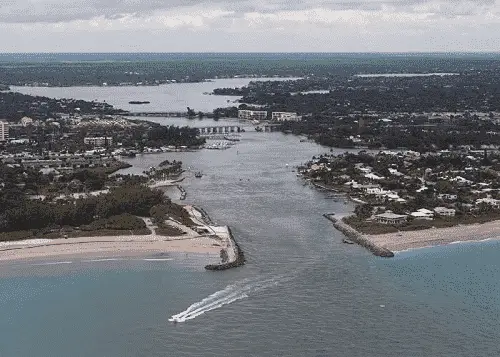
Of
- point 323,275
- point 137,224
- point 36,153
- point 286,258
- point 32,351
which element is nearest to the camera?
point 32,351

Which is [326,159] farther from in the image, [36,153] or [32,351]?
[32,351]

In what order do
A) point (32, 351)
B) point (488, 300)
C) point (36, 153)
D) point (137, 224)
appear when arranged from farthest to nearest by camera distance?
point (36, 153) → point (137, 224) → point (488, 300) → point (32, 351)

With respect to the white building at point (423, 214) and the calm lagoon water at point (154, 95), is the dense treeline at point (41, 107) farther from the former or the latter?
the white building at point (423, 214)

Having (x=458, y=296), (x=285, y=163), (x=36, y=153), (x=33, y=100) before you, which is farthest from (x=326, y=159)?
(x=33, y=100)

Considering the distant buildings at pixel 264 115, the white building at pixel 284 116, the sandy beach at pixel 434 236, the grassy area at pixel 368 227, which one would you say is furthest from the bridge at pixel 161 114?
the sandy beach at pixel 434 236

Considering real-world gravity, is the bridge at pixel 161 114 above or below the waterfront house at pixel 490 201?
below

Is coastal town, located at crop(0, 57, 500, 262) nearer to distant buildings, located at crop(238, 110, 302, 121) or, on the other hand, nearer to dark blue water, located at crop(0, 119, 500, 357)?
distant buildings, located at crop(238, 110, 302, 121)

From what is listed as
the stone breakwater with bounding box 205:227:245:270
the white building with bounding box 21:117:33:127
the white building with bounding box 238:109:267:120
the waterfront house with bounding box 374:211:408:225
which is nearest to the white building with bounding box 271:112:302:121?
the white building with bounding box 238:109:267:120

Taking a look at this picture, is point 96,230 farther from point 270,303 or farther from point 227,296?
point 270,303
